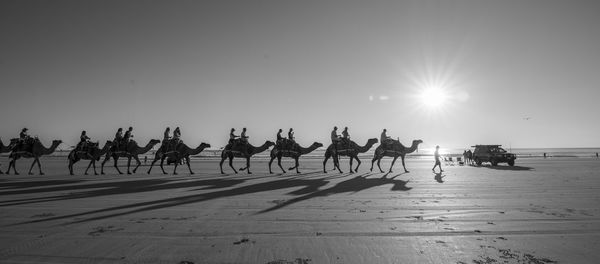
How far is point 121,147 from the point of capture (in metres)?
23.2

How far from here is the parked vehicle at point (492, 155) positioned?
3262 cm

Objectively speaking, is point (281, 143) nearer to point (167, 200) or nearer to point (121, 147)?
point (121, 147)

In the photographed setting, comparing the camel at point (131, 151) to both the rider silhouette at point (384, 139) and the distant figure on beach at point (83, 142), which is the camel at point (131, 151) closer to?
the distant figure on beach at point (83, 142)

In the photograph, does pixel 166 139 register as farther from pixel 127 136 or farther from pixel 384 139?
pixel 384 139

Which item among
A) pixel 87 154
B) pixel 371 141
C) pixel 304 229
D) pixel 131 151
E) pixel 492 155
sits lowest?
pixel 304 229

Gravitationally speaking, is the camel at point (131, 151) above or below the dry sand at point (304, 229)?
above

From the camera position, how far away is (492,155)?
3319 cm

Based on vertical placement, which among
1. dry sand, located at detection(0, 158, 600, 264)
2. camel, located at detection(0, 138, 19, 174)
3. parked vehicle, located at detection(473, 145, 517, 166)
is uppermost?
camel, located at detection(0, 138, 19, 174)

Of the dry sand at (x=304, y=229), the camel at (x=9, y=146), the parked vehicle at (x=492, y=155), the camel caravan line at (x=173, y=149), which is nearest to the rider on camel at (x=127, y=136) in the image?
the camel caravan line at (x=173, y=149)

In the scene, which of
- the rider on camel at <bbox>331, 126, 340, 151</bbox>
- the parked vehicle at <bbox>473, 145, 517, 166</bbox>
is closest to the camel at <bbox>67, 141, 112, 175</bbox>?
the rider on camel at <bbox>331, 126, 340, 151</bbox>

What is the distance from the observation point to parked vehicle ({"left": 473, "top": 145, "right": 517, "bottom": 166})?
32625 millimetres

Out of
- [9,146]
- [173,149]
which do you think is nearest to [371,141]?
[173,149]

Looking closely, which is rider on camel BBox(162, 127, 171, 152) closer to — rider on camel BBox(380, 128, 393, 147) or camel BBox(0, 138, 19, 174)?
camel BBox(0, 138, 19, 174)

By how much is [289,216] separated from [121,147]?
19.0 meters
